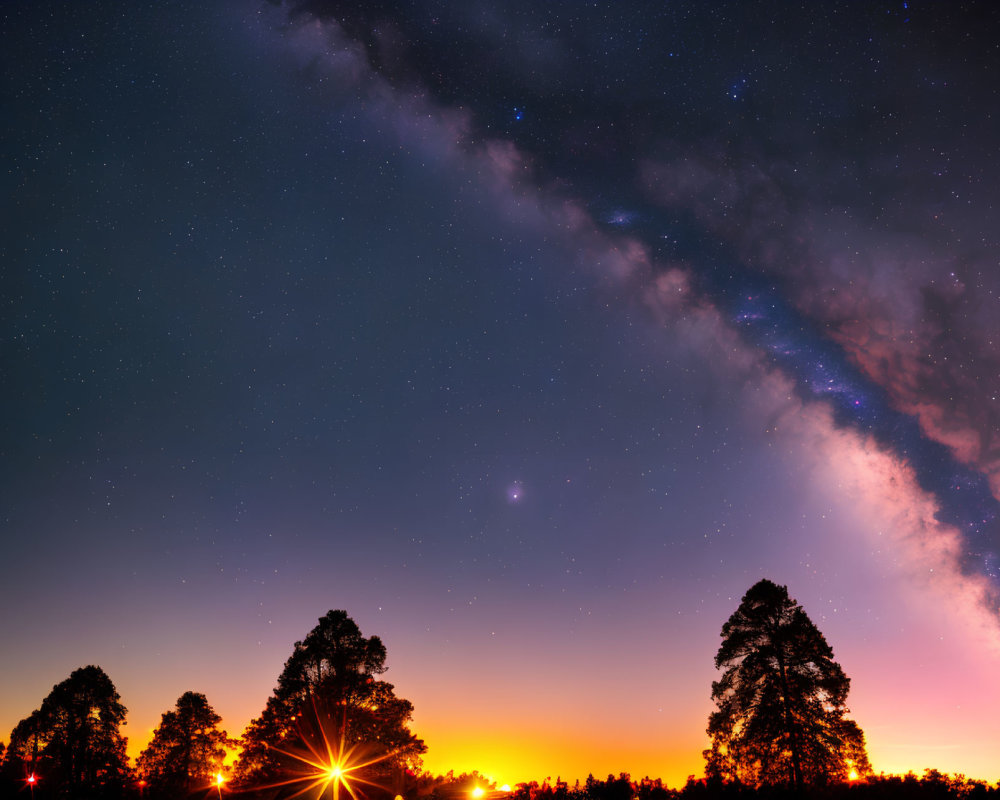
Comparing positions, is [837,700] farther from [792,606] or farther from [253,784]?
[253,784]

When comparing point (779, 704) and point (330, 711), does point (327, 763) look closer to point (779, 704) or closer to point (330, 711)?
point (330, 711)

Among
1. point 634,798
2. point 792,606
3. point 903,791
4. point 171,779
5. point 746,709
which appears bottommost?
point 171,779

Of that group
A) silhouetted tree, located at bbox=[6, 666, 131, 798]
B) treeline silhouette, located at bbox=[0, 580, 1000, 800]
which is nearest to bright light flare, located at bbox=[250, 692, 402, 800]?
treeline silhouette, located at bbox=[0, 580, 1000, 800]

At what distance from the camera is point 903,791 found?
49.0 feet

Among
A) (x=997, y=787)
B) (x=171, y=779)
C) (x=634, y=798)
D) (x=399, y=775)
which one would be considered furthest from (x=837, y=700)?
(x=171, y=779)

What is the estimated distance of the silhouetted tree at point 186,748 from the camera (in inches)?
1747

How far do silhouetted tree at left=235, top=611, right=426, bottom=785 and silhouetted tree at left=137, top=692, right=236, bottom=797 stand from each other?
18211 mm

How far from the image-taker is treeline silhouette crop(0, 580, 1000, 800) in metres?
19.8

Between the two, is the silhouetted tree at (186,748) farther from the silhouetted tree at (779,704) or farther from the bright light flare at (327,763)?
the silhouetted tree at (779,704)

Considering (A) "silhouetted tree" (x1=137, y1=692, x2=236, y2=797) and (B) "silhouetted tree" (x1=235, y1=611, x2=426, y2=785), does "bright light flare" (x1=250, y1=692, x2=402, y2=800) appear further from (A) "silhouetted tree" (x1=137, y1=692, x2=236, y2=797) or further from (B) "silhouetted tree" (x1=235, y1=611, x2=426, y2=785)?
(A) "silhouetted tree" (x1=137, y1=692, x2=236, y2=797)

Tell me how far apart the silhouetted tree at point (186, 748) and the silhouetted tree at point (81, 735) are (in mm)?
2182

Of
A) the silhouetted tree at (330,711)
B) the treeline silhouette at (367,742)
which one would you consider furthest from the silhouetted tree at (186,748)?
the silhouetted tree at (330,711)

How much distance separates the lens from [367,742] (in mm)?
29500

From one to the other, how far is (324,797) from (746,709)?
61.7ft
